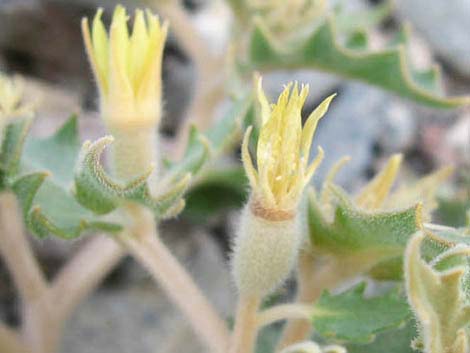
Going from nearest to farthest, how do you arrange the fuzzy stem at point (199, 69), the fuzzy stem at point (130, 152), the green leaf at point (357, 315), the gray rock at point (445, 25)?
1. the green leaf at point (357, 315)
2. the fuzzy stem at point (130, 152)
3. the fuzzy stem at point (199, 69)
4. the gray rock at point (445, 25)

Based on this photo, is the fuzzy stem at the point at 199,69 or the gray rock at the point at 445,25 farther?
the gray rock at the point at 445,25

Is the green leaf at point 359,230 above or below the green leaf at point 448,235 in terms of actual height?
above

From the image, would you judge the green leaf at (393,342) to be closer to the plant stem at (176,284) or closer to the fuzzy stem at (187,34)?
the plant stem at (176,284)

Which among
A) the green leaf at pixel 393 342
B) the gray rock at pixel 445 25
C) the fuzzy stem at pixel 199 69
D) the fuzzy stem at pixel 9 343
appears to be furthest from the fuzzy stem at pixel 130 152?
the gray rock at pixel 445 25

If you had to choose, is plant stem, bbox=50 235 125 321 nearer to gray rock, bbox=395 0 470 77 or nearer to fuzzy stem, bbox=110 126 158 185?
fuzzy stem, bbox=110 126 158 185

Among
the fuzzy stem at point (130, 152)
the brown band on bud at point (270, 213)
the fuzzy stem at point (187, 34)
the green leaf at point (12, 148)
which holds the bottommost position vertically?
the brown band on bud at point (270, 213)

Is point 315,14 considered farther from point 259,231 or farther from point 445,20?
point 445,20

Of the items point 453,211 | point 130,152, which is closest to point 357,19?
point 453,211
